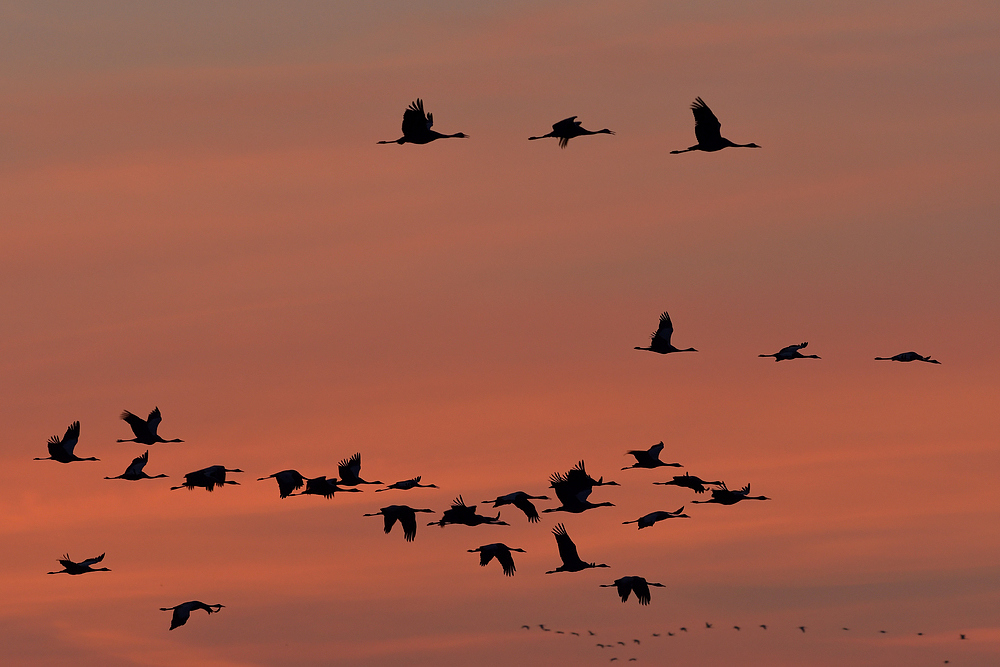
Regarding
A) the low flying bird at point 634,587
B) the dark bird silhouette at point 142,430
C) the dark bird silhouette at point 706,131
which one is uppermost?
the dark bird silhouette at point 706,131

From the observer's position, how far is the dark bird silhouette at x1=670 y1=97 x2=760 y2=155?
8531 cm

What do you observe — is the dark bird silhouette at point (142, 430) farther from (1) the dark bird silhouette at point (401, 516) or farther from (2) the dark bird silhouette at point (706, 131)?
(2) the dark bird silhouette at point (706, 131)

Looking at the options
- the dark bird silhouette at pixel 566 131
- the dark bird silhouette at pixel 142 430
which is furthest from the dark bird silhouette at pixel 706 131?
the dark bird silhouette at pixel 142 430

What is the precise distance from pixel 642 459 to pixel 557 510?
4396mm

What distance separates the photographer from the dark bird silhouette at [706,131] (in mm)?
85312

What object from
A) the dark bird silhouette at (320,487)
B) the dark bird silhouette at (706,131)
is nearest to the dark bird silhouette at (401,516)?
the dark bird silhouette at (320,487)

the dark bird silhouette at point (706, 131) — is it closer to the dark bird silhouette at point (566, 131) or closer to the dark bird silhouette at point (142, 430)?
the dark bird silhouette at point (566, 131)

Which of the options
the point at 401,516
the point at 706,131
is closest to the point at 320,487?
the point at 401,516

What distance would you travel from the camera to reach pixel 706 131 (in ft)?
282

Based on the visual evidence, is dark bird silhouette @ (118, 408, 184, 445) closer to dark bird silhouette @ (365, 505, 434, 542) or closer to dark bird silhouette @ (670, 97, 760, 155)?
dark bird silhouette @ (365, 505, 434, 542)

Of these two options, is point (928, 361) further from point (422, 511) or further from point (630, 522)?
point (422, 511)

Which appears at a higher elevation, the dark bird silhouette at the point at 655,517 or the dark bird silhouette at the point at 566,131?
the dark bird silhouette at the point at 566,131

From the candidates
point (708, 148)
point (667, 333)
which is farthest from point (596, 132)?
point (667, 333)

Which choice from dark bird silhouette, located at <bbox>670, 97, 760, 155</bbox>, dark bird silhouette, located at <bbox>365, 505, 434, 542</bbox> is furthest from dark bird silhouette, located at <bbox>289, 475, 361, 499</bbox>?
dark bird silhouette, located at <bbox>670, 97, 760, 155</bbox>
